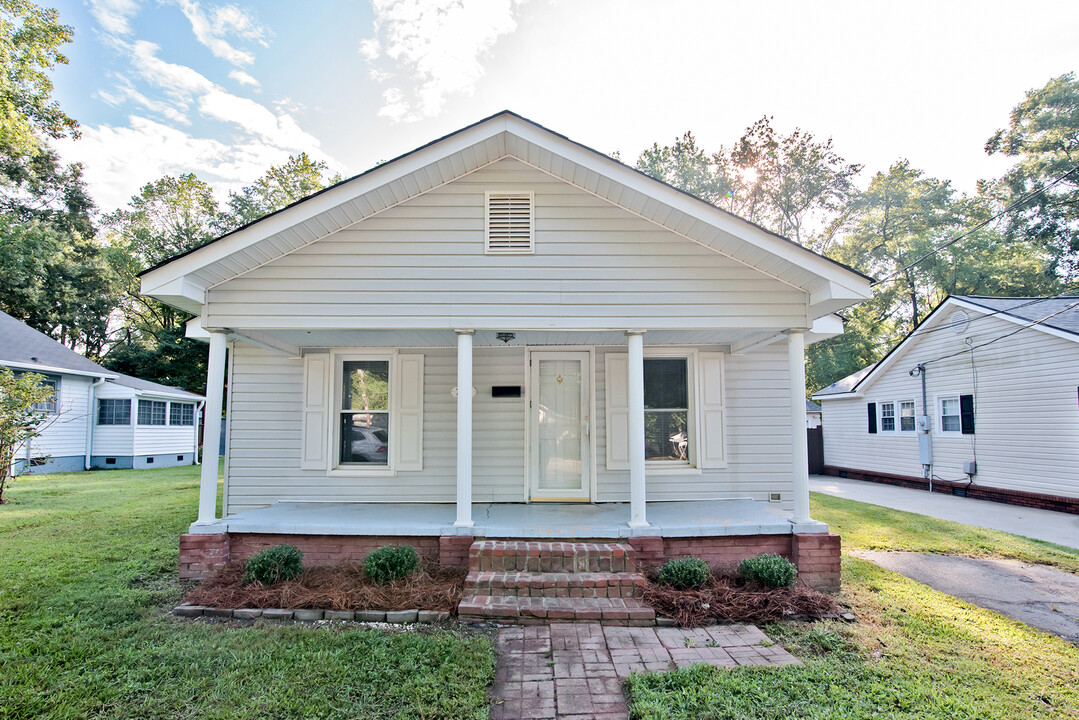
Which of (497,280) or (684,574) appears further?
(497,280)

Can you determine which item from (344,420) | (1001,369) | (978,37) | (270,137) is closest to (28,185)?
(270,137)

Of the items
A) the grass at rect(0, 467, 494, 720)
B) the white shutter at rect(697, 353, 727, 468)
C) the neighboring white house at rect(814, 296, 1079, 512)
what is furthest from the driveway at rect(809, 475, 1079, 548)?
the grass at rect(0, 467, 494, 720)

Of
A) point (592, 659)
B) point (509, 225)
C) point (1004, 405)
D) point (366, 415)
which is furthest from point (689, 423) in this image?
point (1004, 405)

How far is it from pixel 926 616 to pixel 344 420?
22.7 ft

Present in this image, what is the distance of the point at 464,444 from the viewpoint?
532 cm

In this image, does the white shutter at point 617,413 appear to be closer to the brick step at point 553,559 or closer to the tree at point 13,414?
the brick step at point 553,559

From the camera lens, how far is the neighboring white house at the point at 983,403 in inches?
380

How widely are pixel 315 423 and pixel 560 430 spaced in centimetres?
337

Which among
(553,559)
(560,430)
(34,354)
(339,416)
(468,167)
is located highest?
(468,167)

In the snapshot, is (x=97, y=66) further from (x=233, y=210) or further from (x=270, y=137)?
(x=233, y=210)

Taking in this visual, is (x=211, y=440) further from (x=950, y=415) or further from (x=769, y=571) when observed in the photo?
(x=950, y=415)

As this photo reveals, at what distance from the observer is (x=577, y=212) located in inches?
220

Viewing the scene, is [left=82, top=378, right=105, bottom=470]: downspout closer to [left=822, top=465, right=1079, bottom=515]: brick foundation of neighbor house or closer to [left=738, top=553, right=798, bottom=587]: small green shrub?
[left=738, top=553, right=798, bottom=587]: small green shrub

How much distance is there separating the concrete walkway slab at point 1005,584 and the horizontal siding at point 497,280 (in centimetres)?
331
